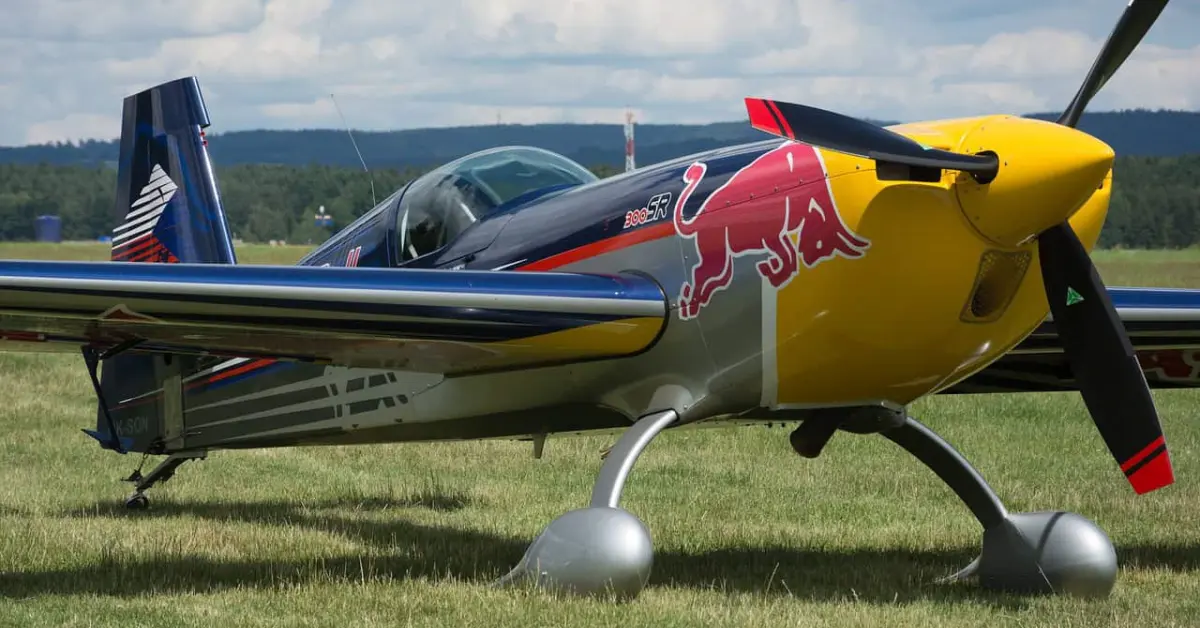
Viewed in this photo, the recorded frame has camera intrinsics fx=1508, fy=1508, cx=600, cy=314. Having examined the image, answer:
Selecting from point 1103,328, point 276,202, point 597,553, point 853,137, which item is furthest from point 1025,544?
point 276,202

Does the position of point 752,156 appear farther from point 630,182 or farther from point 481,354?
point 481,354

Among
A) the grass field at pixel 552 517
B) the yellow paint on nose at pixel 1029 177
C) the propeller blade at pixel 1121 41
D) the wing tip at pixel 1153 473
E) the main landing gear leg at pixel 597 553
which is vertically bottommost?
the grass field at pixel 552 517

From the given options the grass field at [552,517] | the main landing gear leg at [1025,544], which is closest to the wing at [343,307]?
the grass field at [552,517]

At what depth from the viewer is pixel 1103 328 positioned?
289 inches

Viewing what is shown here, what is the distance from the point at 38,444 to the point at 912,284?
11.2 metres

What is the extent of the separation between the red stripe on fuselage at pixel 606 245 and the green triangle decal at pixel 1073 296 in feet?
6.35

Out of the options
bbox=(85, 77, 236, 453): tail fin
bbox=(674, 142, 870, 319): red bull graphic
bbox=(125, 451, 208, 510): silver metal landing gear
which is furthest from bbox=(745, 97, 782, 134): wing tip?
bbox=(125, 451, 208, 510): silver metal landing gear

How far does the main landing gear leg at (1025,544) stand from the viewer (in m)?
7.99

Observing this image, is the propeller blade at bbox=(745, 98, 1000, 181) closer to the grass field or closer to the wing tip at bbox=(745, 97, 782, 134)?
the wing tip at bbox=(745, 97, 782, 134)

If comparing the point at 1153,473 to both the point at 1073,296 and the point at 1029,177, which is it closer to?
the point at 1073,296

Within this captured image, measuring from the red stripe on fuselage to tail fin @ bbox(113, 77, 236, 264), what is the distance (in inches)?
159

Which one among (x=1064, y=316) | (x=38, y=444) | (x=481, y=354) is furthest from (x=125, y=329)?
(x=38, y=444)

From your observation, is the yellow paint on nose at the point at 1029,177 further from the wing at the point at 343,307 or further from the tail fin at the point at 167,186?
the tail fin at the point at 167,186

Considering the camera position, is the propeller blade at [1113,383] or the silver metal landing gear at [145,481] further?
the silver metal landing gear at [145,481]
